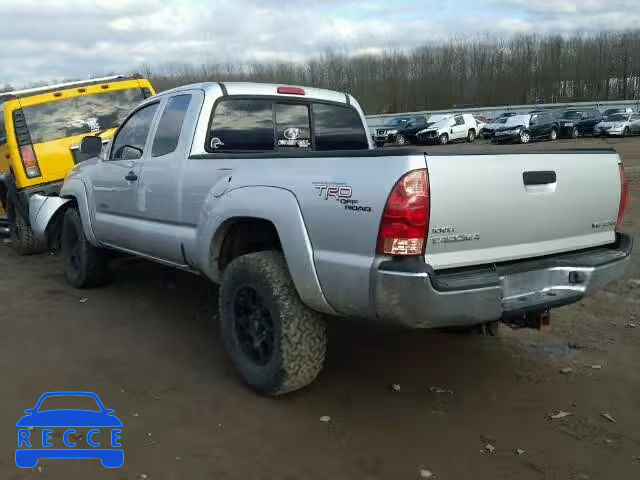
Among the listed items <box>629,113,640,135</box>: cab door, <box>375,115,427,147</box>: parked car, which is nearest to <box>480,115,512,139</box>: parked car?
<box>375,115,427,147</box>: parked car

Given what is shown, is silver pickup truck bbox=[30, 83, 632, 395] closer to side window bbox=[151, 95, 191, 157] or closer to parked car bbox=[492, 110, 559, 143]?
side window bbox=[151, 95, 191, 157]

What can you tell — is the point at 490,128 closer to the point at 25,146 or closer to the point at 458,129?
the point at 458,129

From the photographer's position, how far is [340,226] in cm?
319

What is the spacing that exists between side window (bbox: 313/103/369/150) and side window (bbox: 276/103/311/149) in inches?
4.0

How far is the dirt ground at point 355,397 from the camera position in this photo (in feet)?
10.4

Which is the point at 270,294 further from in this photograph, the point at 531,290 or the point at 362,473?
the point at 531,290

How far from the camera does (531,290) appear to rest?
3379mm

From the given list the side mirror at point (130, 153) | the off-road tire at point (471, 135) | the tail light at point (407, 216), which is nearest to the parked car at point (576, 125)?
the off-road tire at point (471, 135)

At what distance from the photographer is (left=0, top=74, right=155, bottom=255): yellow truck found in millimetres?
7973

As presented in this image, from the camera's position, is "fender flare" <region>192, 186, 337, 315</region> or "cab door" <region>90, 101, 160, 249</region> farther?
"cab door" <region>90, 101, 160, 249</region>

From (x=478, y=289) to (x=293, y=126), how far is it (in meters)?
2.51

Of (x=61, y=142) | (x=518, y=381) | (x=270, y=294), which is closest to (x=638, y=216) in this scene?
(x=518, y=381)

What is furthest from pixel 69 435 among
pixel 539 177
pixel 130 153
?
pixel 539 177

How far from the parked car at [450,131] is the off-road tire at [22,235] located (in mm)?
29324
